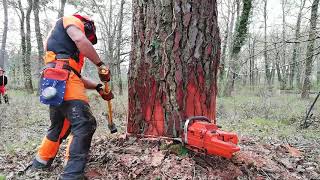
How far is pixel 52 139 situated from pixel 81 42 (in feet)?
3.70

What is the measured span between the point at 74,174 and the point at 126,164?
0.50 m

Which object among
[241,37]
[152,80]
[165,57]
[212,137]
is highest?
[241,37]

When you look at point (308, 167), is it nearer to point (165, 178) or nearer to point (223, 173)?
point (223, 173)

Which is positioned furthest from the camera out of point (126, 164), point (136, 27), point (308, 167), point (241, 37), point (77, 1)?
point (77, 1)

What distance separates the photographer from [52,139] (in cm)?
378

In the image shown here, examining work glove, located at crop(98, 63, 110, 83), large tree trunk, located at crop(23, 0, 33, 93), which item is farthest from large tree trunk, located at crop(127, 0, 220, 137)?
large tree trunk, located at crop(23, 0, 33, 93)

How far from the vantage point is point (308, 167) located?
4.09m

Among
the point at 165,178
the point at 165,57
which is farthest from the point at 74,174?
the point at 165,57

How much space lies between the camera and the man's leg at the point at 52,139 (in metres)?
3.71

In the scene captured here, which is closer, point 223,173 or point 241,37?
point 223,173

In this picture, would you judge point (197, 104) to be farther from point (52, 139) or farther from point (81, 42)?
point (52, 139)

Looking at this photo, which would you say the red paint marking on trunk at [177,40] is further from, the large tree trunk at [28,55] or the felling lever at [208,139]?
the large tree trunk at [28,55]

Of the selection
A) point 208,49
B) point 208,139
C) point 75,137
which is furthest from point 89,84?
point 208,139

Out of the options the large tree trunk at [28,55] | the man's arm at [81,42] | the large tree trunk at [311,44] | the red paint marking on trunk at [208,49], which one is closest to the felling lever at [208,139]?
the red paint marking on trunk at [208,49]
